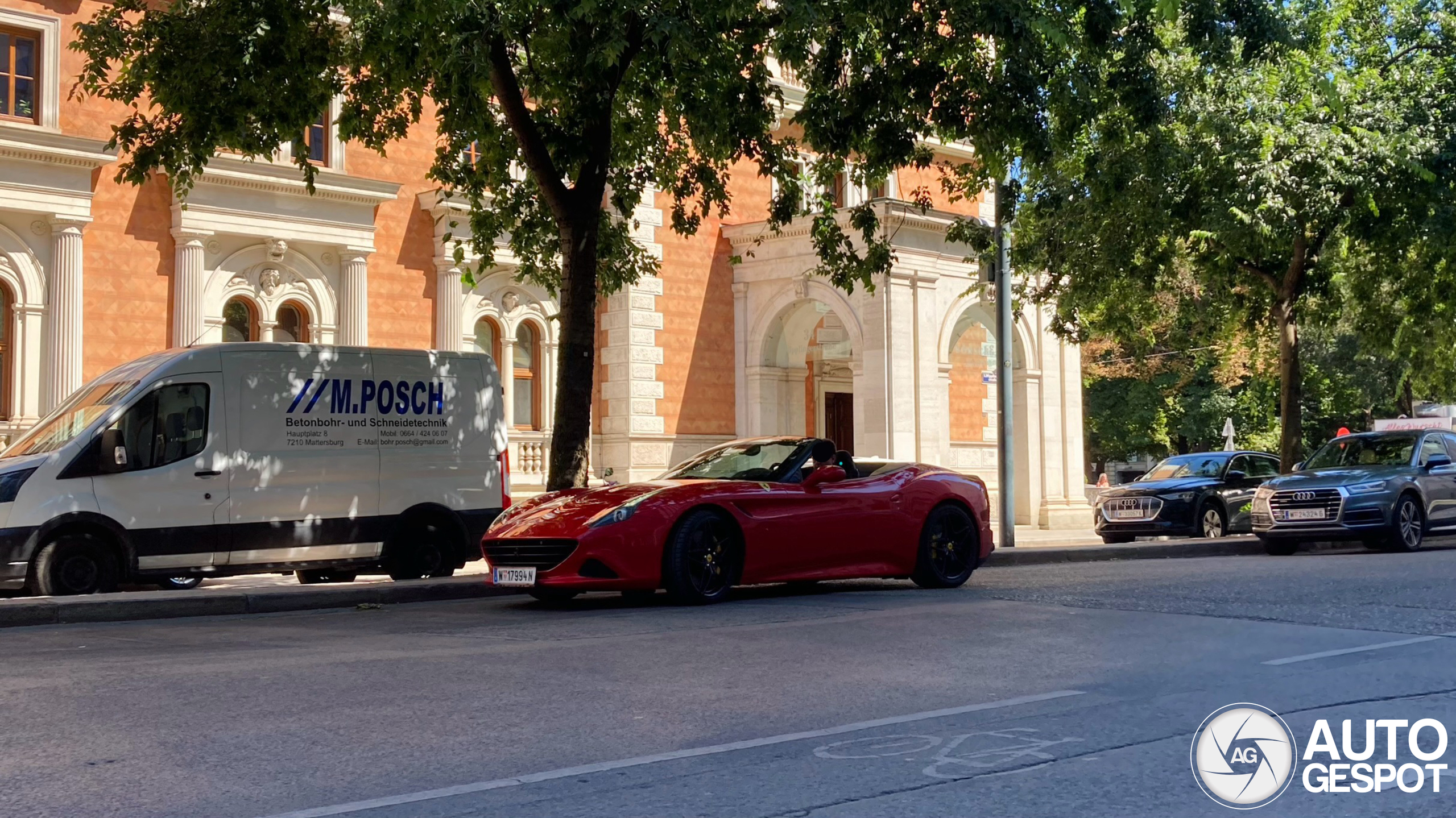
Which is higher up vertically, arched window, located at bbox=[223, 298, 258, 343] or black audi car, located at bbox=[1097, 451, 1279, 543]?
arched window, located at bbox=[223, 298, 258, 343]

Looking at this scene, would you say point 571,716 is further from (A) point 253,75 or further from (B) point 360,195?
(B) point 360,195

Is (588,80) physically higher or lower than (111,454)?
higher

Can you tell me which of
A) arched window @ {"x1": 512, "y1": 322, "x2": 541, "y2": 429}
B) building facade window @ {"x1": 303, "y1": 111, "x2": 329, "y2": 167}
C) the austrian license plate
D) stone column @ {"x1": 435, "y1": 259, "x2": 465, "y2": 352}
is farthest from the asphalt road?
arched window @ {"x1": 512, "y1": 322, "x2": 541, "y2": 429}

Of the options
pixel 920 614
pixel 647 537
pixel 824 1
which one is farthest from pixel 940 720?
pixel 824 1

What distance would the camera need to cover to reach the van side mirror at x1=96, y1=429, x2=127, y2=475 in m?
12.5

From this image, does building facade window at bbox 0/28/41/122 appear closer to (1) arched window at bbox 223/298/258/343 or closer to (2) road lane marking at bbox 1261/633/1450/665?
(1) arched window at bbox 223/298/258/343

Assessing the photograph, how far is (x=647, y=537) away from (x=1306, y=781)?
6.54 meters

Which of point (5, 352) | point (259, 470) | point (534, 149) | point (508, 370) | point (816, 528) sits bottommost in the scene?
point (816, 528)

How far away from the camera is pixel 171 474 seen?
12969 millimetres

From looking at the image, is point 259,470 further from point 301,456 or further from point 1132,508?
point 1132,508

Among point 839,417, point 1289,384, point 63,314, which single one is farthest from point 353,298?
point 1289,384

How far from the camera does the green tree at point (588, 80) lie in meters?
12.6

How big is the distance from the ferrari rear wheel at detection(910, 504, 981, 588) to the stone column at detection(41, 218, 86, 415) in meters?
14.1

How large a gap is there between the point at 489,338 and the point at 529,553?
16121 mm
